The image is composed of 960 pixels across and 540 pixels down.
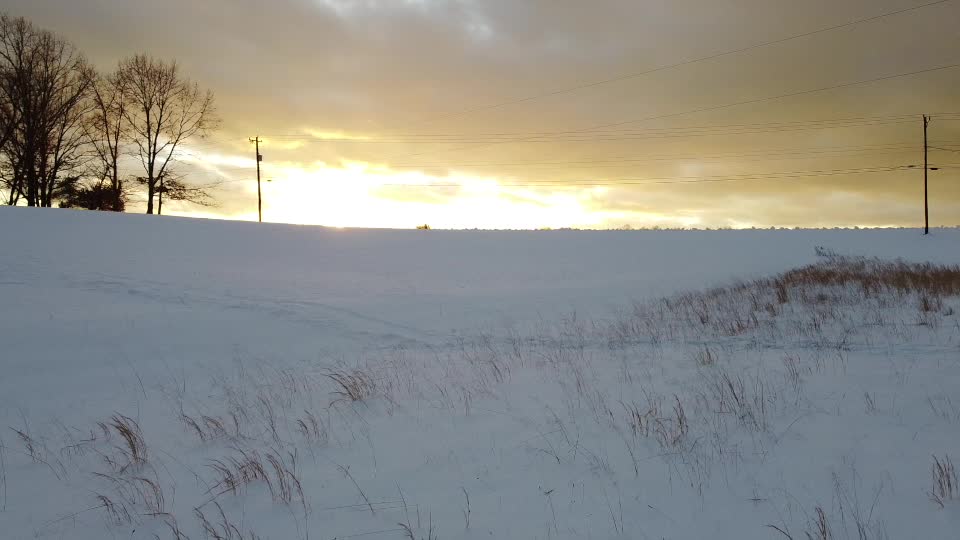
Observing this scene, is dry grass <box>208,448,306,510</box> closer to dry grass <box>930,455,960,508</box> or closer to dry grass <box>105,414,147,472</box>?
dry grass <box>105,414,147,472</box>

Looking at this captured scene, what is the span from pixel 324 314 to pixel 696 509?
1219 centimetres

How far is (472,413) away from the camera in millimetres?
6727

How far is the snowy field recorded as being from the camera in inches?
176

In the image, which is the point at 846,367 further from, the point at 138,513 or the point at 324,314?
the point at 324,314

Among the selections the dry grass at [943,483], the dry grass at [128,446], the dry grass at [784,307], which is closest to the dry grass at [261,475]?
the dry grass at [128,446]

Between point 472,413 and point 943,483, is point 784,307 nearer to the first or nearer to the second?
point 943,483

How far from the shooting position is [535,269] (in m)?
26.6

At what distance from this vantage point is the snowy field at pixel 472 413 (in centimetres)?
446

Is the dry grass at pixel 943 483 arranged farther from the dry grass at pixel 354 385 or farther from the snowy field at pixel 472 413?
the dry grass at pixel 354 385

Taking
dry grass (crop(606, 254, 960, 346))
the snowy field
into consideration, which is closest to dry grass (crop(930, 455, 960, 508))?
the snowy field

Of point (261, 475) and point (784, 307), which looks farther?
point (784, 307)

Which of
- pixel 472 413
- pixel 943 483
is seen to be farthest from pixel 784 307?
pixel 472 413

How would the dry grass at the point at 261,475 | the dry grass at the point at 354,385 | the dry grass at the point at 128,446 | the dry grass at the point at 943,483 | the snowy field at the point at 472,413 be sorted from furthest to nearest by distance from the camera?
the dry grass at the point at 354,385, the dry grass at the point at 128,446, the dry grass at the point at 261,475, the snowy field at the point at 472,413, the dry grass at the point at 943,483

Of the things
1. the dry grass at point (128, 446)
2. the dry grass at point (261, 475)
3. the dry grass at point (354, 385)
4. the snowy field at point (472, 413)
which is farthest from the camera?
the dry grass at point (354, 385)
